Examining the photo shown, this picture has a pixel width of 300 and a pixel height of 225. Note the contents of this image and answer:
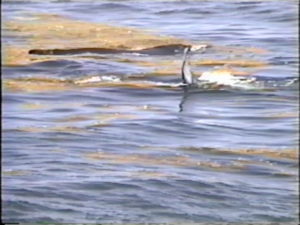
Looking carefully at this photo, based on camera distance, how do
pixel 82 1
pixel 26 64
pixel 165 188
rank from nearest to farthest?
1. pixel 165 188
2. pixel 26 64
3. pixel 82 1

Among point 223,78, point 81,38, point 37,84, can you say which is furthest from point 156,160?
point 81,38

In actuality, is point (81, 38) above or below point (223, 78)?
below

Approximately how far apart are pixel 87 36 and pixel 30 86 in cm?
371

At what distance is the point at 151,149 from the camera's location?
7.81 m

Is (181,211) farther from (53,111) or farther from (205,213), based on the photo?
(53,111)

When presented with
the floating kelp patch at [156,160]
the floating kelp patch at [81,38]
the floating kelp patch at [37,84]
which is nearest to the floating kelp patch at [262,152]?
the floating kelp patch at [156,160]

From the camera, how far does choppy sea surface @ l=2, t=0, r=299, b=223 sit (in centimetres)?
600

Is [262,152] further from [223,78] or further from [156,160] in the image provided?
[223,78]

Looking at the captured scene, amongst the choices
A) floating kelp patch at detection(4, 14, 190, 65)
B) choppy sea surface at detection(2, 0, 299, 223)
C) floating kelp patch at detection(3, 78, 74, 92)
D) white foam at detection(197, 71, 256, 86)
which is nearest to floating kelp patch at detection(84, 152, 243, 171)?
choppy sea surface at detection(2, 0, 299, 223)

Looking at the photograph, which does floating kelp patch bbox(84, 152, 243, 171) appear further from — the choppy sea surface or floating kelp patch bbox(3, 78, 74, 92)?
floating kelp patch bbox(3, 78, 74, 92)

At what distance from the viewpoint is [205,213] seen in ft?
19.3

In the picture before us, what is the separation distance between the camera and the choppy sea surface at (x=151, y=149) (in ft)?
19.7

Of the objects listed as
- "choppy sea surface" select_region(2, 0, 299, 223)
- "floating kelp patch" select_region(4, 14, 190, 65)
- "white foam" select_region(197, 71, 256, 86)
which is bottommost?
"floating kelp patch" select_region(4, 14, 190, 65)

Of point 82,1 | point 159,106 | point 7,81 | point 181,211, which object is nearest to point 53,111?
point 159,106
